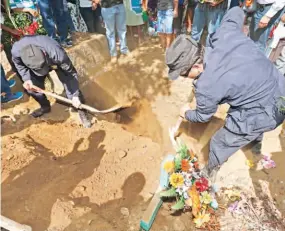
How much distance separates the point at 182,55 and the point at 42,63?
6.07 ft

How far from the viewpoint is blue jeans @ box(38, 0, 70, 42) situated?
14.8 ft

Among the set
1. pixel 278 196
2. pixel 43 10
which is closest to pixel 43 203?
pixel 278 196

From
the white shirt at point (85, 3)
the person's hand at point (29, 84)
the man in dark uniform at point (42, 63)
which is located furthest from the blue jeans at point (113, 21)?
the person's hand at point (29, 84)

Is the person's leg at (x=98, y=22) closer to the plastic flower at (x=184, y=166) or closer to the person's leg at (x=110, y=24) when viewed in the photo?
the person's leg at (x=110, y=24)

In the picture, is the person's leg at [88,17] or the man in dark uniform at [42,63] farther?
the person's leg at [88,17]

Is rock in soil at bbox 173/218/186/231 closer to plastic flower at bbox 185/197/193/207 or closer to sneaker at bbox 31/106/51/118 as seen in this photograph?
plastic flower at bbox 185/197/193/207

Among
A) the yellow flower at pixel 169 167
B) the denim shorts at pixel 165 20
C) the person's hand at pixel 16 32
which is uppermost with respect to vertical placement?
the person's hand at pixel 16 32

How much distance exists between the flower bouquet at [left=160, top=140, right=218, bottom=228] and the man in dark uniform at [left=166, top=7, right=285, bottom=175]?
466 millimetres

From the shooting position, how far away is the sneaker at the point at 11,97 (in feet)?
15.1

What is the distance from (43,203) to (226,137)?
2.16 m

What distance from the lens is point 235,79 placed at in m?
2.33

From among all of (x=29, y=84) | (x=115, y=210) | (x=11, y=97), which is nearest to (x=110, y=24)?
(x=29, y=84)

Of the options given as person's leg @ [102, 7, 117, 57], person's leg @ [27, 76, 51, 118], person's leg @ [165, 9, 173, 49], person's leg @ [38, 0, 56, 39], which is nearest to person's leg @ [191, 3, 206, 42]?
person's leg @ [165, 9, 173, 49]

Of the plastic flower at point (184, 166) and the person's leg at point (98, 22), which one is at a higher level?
the person's leg at point (98, 22)
